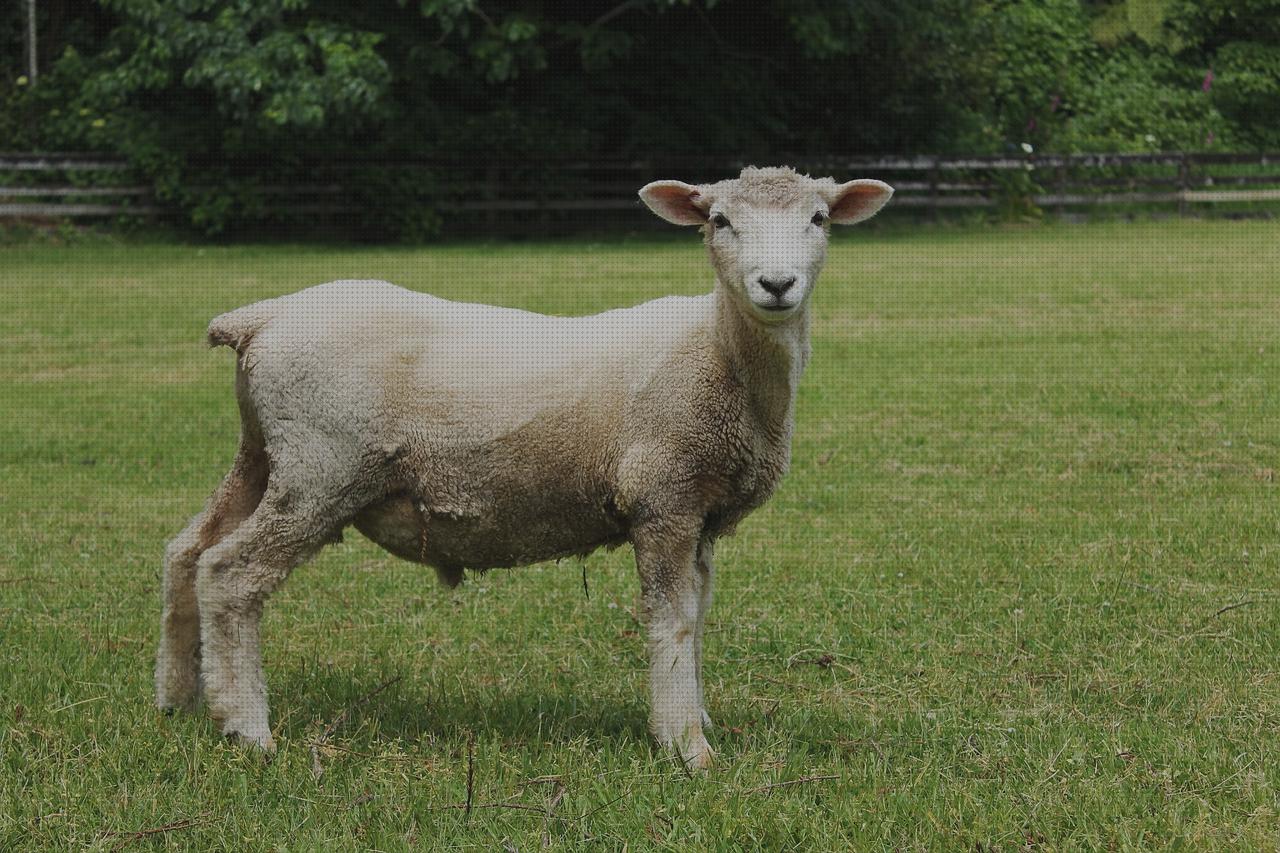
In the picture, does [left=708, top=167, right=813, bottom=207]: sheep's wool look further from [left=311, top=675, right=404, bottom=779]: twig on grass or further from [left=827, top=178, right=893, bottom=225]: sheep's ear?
[left=311, top=675, right=404, bottom=779]: twig on grass

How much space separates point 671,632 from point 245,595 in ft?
4.17

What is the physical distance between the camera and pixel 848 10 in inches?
907

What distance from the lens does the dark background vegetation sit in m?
20.9

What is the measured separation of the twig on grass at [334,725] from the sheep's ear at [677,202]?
5.81 ft

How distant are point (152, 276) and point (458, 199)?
22.8ft

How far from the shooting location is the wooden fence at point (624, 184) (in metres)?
22.5

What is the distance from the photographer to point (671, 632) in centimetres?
445

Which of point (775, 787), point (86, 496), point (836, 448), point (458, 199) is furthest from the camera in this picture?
point (458, 199)

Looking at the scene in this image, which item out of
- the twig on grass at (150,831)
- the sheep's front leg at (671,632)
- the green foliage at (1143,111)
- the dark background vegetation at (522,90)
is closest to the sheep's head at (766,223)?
→ the sheep's front leg at (671,632)

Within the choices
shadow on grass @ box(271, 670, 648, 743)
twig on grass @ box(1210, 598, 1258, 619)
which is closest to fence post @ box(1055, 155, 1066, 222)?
twig on grass @ box(1210, 598, 1258, 619)

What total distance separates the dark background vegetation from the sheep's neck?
16415mm

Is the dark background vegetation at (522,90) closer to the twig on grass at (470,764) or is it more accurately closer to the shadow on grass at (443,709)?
the shadow on grass at (443,709)

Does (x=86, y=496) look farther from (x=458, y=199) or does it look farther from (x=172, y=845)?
(x=458, y=199)

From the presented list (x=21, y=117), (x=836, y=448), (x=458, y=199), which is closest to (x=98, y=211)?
(x=21, y=117)
